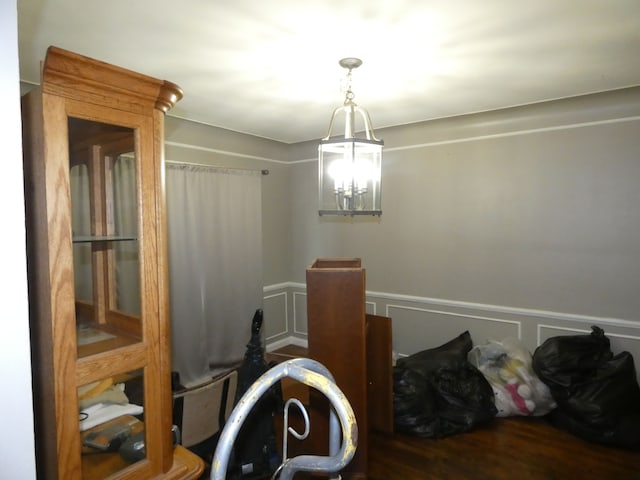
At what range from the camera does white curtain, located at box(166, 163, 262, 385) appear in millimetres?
3387

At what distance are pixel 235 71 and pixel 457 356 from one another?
2665 mm

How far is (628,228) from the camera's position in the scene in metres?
2.83

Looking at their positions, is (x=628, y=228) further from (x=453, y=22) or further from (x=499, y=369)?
(x=453, y=22)

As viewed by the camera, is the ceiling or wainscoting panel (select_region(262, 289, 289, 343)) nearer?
the ceiling

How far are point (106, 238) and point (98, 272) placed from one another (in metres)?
0.11

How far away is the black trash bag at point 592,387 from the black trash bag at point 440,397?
0.47 metres

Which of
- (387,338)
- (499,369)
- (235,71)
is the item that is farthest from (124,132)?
(499,369)

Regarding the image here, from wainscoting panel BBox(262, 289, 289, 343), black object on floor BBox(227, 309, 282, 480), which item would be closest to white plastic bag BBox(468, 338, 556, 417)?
black object on floor BBox(227, 309, 282, 480)

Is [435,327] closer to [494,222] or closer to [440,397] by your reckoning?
[440,397]

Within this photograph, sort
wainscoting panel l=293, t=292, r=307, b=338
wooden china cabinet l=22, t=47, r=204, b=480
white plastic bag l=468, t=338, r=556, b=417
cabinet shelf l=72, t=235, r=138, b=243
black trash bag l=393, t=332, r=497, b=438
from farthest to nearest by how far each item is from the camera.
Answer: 1. wainscoting panel l=293, t=292, r=307, b=338
2. white plastic bag l=468, t=338, r=556, b=417
3. black trash bag l=393, t=332, r=497, b=438
4. cabinet shelf l=72, t=235, r=138, b=243
5. wooden china cabinet l=22, t=47, r=204, b=480

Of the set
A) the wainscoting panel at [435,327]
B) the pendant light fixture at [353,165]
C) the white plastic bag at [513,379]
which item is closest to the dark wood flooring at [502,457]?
the white plastic bag at [513,379]

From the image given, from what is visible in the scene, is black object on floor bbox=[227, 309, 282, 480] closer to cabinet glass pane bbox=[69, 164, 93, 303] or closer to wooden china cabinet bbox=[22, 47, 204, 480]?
wooden china cabinet bbox=[22, 47, 204, 480]

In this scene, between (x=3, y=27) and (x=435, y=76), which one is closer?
(x=3, y=27)

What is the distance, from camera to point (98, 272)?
43.3 inches
